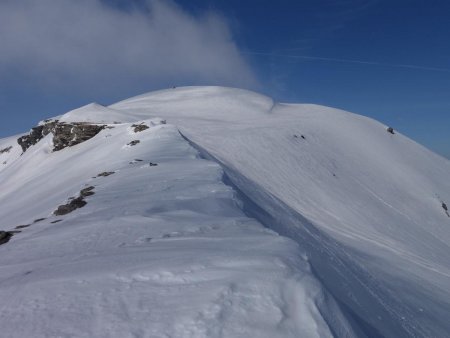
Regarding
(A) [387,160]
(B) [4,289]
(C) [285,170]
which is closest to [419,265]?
(C) [285,170]

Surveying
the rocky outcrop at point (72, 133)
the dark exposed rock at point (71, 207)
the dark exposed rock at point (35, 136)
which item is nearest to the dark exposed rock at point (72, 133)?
the rocky outcrop at point (72, 133)

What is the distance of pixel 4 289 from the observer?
4605 mm

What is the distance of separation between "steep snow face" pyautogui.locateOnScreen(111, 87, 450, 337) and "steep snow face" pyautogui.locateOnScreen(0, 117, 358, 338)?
4.80 feet

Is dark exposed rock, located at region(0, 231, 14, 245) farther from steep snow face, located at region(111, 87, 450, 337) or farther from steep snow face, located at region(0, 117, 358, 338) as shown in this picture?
steep snow face, located at region(111, 87, 450, 337)

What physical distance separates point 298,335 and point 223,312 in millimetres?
698

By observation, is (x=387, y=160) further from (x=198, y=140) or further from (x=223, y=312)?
(x=223, y=312)

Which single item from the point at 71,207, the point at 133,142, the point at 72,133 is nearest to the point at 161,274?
the point at 71,207

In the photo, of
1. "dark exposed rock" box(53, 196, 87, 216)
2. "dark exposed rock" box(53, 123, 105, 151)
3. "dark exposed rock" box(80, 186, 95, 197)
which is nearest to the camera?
"dark exposed rock" box(53, 196, 87, 216)

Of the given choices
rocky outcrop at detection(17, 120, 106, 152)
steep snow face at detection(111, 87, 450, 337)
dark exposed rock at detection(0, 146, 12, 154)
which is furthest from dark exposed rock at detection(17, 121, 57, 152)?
dark exposed rock at detection(0, 146, 12, 154)

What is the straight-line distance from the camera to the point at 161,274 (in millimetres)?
4504

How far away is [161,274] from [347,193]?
65.4ft

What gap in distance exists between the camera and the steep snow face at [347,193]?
871 centimetres

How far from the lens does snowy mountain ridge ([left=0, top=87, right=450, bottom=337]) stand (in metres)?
3.65

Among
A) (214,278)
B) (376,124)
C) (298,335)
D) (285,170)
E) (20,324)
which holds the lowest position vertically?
(20,324)
